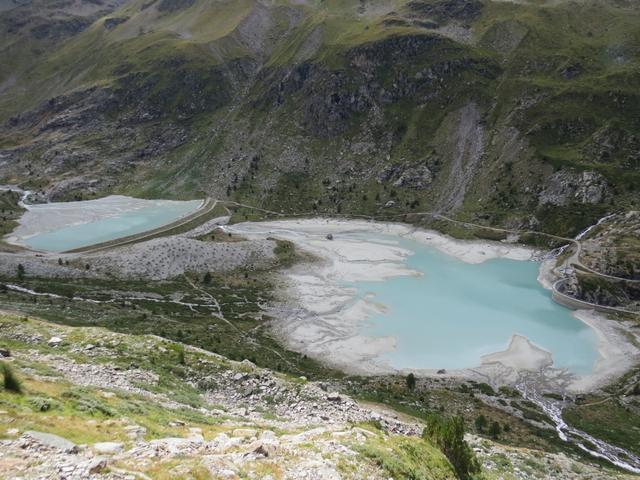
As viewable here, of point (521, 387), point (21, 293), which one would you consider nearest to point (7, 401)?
point (521, 387)

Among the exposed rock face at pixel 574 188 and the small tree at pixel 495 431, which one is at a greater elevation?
the exposed rock face at pixel 574 188

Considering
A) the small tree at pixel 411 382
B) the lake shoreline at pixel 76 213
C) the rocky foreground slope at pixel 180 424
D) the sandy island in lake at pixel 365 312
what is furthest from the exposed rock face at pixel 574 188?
the lake shoreline at pixel 76 213

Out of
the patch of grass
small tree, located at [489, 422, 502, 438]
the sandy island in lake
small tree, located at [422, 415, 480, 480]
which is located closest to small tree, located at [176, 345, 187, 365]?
the patch of grass

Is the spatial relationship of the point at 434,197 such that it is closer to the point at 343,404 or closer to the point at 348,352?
the point at 348,352

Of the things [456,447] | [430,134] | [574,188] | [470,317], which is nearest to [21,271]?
[470,317]

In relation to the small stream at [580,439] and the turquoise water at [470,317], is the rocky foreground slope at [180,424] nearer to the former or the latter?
the small stream at [580,439]

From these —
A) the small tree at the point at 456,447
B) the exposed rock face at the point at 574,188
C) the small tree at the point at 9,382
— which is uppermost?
the exposed rock face at the point at 574,188

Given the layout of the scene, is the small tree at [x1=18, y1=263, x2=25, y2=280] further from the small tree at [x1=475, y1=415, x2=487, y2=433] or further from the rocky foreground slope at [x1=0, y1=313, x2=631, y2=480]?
the small tree at [x1=475, y1=415, x2=487, y2=433]

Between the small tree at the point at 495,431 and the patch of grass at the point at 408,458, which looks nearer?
the patch of grass at the point at 408,458
